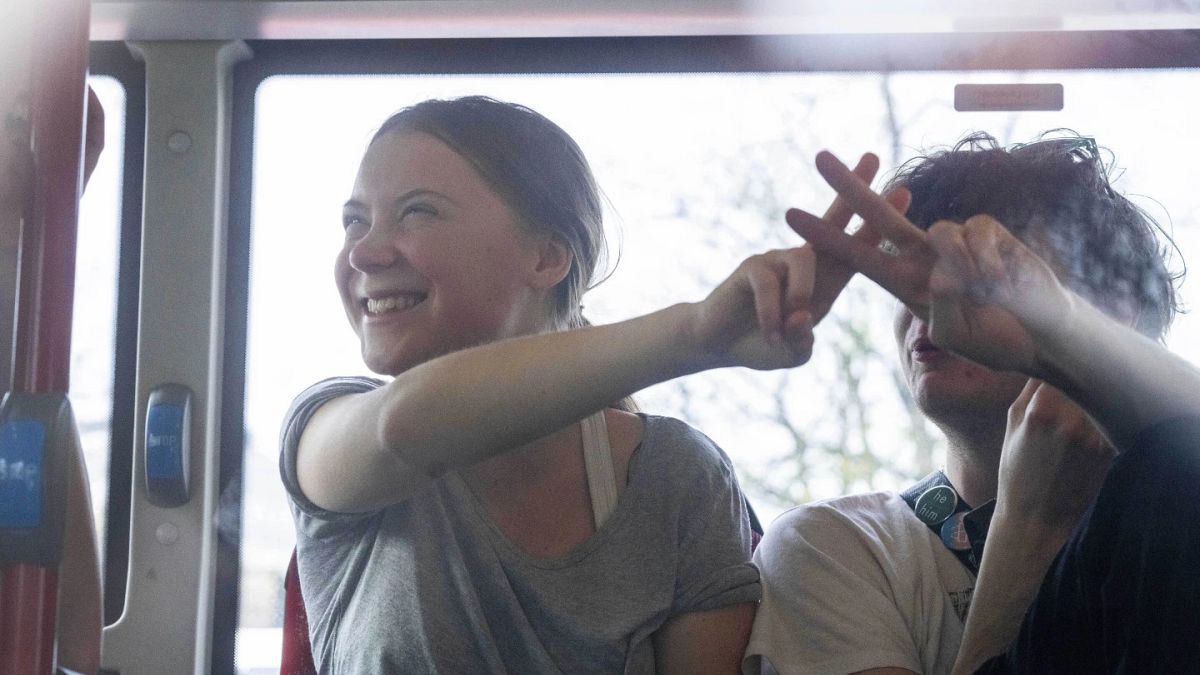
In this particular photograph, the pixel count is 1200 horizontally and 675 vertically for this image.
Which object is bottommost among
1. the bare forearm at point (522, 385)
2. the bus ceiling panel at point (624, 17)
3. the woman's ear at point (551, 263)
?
the bare forearm at point (522, 385)

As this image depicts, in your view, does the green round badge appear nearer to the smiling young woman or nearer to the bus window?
the smiling young woman

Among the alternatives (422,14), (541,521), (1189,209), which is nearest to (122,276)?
(422,14)

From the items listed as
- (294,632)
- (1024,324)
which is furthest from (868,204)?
(294,632)

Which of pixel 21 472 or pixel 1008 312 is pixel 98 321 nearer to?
pixel 21 472

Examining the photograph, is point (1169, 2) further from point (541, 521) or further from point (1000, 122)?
point (541, 521)

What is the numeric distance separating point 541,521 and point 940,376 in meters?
0.40

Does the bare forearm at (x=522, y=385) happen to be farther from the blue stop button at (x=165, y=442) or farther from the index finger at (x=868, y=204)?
the blue stop button at (x=165, y=442)

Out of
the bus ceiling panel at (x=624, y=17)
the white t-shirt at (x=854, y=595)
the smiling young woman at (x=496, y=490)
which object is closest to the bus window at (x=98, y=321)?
the bus ceiling panel at (x=624, y=17)

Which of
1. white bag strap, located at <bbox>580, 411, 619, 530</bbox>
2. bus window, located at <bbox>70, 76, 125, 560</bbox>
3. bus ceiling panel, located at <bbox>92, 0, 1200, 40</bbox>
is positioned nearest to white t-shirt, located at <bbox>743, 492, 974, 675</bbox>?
white bag strap, located at <bbox>580, 411, 619, 530</bbox>

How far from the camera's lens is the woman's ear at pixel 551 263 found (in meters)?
1.16

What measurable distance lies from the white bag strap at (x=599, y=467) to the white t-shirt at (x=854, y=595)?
0.18 meters

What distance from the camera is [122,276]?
136cm

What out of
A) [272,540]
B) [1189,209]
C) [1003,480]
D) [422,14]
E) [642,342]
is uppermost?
[422,14]

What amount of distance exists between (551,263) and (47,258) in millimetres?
511
